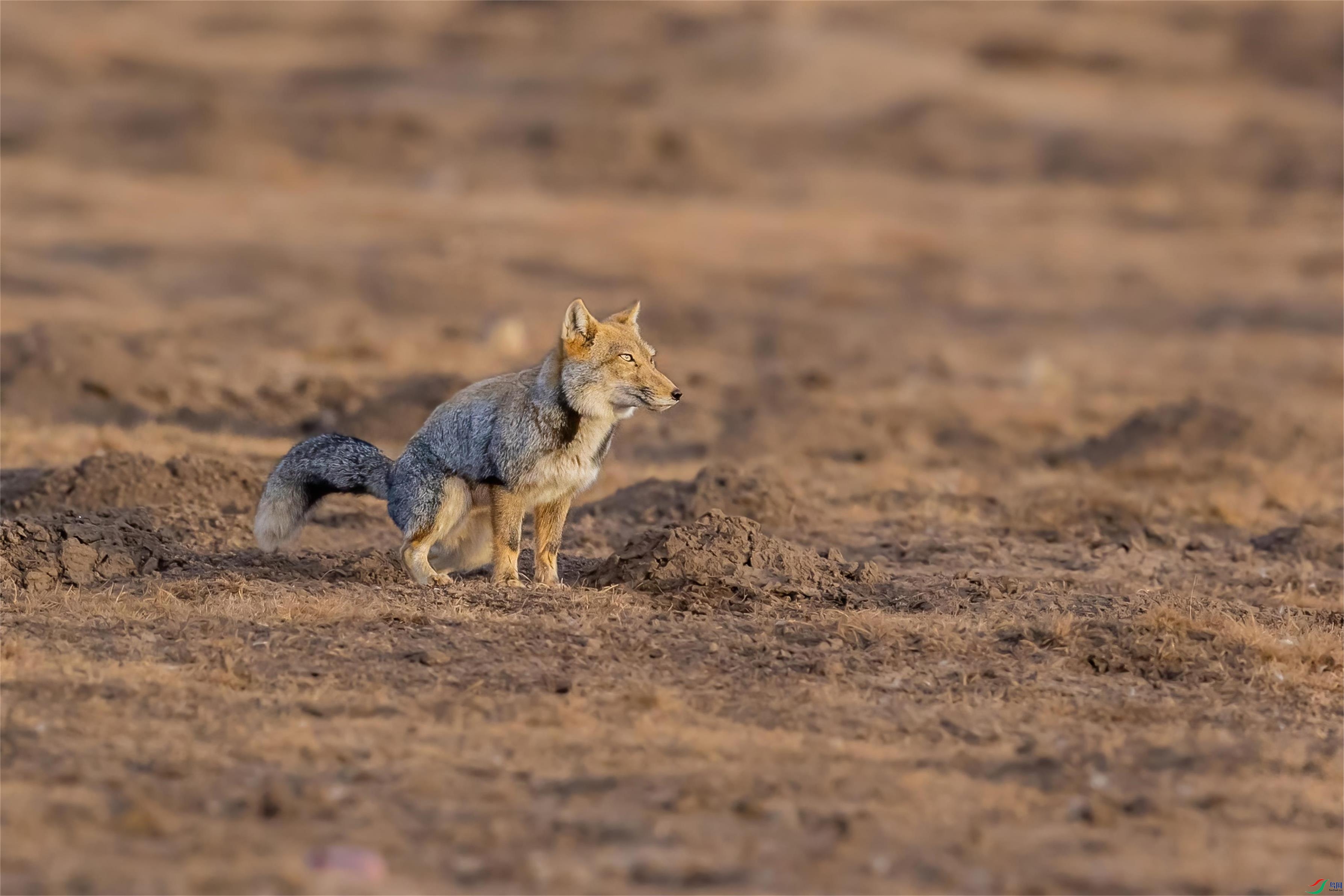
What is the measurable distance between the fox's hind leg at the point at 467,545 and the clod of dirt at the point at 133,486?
2.87m

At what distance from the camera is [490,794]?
21.0ft

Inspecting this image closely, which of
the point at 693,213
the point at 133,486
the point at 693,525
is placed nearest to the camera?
the point at 693,525

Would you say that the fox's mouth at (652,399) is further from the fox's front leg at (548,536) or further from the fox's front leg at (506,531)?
the fox's front leg at (506,531)

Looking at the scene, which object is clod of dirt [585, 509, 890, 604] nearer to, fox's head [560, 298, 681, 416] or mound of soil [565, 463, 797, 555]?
fox's head [560, 298, 681, 416]

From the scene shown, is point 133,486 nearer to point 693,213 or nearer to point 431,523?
point 431,523

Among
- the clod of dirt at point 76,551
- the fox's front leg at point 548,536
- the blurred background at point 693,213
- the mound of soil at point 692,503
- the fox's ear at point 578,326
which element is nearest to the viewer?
the fox's ear at point 578,326

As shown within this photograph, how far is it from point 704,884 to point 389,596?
14.3 ft

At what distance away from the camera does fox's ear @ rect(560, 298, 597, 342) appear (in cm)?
969

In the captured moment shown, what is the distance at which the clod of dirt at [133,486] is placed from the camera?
12172mm

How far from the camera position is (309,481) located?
10.1 metres

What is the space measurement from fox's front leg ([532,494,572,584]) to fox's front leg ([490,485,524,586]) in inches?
6.8

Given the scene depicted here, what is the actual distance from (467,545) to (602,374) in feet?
4.85

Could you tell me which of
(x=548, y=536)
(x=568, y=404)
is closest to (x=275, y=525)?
(x=548, y=536)

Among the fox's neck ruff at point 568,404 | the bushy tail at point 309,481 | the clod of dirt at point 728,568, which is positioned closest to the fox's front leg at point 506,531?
the fox's neck ruff at point 568,404
